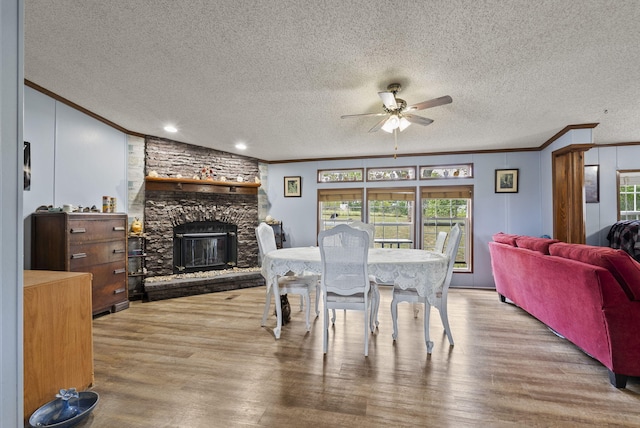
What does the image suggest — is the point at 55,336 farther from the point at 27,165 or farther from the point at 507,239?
the point at 507,239

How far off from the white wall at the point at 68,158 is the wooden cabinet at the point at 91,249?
14 cm

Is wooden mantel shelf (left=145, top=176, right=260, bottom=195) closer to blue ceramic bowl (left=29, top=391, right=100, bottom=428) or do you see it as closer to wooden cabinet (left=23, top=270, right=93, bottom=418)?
wooden cabinet (left=23, top=270, right=93, bottom=418)

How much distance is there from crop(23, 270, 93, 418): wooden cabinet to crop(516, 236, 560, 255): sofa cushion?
12.8ft

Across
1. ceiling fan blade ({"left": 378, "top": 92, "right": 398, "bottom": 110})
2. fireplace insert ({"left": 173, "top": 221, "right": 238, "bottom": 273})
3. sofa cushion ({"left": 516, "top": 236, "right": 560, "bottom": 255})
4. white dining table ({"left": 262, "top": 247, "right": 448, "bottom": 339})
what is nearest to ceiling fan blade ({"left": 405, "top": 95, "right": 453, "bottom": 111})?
ceiling fan blade ({"left": 378, "top": 92, "right": 398, "bottom": 110})

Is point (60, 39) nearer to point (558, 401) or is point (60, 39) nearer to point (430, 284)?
point (430, 284)

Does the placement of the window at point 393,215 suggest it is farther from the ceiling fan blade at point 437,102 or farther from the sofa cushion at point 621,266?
the sofa cushion at point 621,266

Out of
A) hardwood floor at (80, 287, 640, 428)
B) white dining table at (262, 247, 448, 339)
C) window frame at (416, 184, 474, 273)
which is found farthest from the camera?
window frame at (416, 184, 474, 273)

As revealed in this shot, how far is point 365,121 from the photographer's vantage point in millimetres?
3914

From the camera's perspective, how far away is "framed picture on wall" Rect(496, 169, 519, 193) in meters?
5.30

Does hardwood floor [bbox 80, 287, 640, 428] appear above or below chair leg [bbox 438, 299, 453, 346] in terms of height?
below

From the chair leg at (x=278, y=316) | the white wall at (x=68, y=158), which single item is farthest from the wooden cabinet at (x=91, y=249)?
the chair leg at (x=278, y=316)

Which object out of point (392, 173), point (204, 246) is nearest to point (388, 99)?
point (392, 173)

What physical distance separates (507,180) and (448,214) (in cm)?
111
